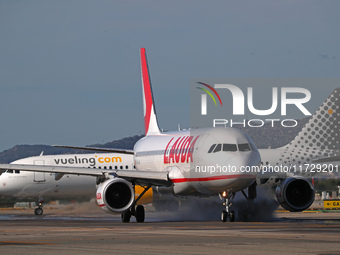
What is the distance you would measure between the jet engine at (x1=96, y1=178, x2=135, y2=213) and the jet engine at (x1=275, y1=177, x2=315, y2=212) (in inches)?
258

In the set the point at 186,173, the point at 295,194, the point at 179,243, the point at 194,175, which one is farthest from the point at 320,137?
the point at 179,243

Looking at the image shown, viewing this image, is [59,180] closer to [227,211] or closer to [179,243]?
[227,211]

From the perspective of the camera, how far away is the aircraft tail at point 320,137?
5722 cm

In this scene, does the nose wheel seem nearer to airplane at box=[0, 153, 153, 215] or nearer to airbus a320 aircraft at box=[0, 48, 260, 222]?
airbus a320 aircraft at box=[0, 48, 260, 222]

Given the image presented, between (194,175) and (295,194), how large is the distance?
5012mm

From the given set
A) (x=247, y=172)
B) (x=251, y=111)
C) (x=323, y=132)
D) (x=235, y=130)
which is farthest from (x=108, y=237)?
(x=323, y=132)

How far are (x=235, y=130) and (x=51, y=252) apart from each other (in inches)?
718

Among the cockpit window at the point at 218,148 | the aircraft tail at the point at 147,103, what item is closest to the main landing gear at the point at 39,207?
the aircraft tail at the point at 147,103

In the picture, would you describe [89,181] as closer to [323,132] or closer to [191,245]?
[323,132]

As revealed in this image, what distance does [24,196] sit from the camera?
2165 inches

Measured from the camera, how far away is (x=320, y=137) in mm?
66938

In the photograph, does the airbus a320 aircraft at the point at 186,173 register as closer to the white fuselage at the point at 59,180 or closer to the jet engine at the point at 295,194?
the jet engine at the point at 295,194

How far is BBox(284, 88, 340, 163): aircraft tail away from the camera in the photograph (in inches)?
2253

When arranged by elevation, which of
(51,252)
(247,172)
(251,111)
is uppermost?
(251,111)
